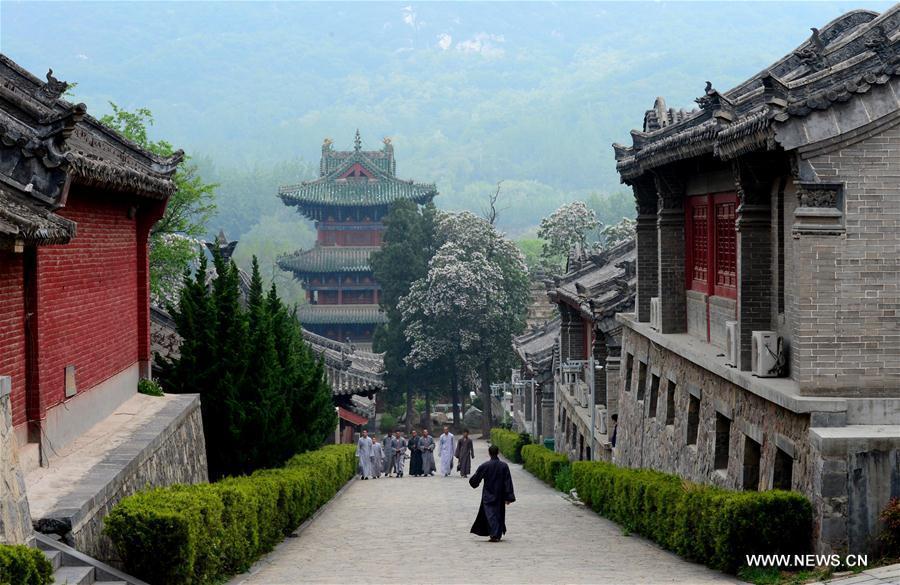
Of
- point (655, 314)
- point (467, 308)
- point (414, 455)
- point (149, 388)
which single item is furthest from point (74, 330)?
point (467, 308)

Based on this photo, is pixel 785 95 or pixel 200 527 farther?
pixel 785 95

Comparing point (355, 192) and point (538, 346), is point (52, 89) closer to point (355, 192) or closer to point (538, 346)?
point (538, 346)

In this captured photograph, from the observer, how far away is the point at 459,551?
16.0m

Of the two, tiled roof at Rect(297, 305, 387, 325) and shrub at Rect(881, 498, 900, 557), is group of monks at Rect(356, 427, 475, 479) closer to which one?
shrub at Rect(881, 498, 900, 557)

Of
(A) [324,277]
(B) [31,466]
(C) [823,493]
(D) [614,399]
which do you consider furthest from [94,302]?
(A) [324,277]

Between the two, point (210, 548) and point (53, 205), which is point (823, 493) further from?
point (53, 205)

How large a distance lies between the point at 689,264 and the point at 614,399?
930 cm

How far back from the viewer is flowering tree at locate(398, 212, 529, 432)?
54.2 meters

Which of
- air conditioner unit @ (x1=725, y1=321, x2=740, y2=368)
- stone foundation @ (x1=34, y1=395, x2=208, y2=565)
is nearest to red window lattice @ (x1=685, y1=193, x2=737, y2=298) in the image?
air conditioner unit @ (x1=725, y1=321, x2=740, y2=368)

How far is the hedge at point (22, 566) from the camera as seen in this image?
8.27 meters

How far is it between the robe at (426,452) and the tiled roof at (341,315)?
33.4m

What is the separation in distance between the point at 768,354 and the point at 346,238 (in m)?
61.4

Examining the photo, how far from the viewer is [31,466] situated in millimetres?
12578


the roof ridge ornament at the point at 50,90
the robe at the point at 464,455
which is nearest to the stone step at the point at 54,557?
the roof ridge ornament at the point at 50,90
